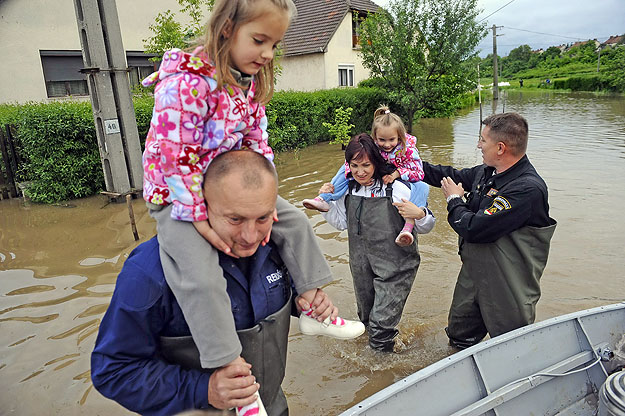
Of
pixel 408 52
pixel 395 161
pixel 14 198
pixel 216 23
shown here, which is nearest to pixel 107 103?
pixel 14 198

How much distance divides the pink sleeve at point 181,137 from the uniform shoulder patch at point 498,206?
7.26 ft

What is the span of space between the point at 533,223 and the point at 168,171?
2.58m

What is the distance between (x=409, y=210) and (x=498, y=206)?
2.21ft

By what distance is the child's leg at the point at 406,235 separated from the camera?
3.50m

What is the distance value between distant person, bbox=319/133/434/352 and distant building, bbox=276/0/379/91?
712 inches

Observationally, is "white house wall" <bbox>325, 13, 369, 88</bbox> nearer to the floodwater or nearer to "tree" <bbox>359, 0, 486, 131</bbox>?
"tree" <bbox>359, 0, 486, 131</bbox>

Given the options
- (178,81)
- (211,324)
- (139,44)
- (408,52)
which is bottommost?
(211,324)

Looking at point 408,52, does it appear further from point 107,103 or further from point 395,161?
point 395,161

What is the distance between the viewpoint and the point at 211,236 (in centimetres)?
161

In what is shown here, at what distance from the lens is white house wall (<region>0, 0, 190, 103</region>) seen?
549 inches

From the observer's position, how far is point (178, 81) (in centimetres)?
167

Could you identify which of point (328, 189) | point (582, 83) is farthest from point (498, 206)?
point (582, 83)

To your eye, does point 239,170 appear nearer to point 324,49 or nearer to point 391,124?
point 391,124

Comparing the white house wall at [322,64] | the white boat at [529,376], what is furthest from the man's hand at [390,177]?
the white house wall at [322,64]
